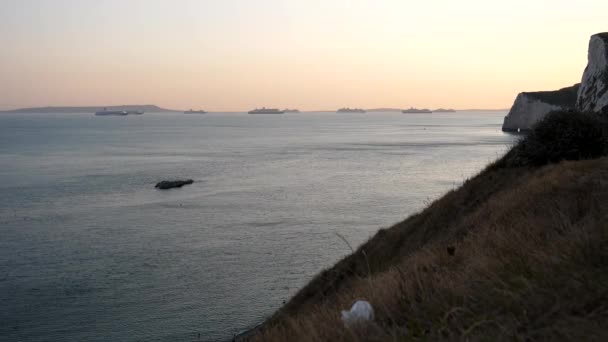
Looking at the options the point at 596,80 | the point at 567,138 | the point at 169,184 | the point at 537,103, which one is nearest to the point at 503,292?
the point at 567,138

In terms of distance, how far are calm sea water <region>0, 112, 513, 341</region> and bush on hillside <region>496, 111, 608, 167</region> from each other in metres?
6.94

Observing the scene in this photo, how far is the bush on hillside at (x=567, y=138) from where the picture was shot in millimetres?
21125

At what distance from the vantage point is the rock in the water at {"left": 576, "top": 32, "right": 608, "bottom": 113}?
39.8m

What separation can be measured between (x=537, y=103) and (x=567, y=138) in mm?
135664

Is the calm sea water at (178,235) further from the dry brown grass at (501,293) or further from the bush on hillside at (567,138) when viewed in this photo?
the dry brown grass at (501,293)

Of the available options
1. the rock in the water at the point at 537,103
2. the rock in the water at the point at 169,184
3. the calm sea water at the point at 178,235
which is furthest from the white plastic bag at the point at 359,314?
the rock in the water at the point at 537,103

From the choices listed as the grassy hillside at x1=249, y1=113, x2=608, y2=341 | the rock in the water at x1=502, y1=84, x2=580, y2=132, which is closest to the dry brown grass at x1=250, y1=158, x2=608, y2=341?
the grassy hillside at x1=249, y1=113, x2=608, y2=341

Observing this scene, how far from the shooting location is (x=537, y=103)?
146125mm

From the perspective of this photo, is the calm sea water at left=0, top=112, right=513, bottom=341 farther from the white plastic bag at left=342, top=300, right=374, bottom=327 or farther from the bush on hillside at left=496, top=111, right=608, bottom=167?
the white plastic bag at left=342, top=300, right=374, bottom=327

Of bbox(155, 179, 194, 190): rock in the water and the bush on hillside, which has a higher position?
the bush on hillside

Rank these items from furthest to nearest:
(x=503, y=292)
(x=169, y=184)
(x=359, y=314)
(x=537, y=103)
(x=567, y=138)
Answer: (x=537, y=103)
(x=169, y=184)
(x=567, y=138)
(x=359, y=314)
(x=503, y=292)

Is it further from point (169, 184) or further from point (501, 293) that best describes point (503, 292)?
point (169, 184)

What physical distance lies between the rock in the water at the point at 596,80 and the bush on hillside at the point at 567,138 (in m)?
16.9

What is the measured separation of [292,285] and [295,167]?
→ 5226 cm
